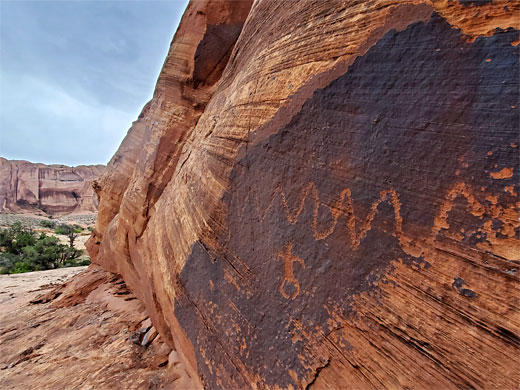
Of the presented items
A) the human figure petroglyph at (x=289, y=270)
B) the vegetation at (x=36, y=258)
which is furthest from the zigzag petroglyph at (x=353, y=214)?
the vegetation at (x=36, y=258)

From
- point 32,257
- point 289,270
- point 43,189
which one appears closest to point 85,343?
point 289,270

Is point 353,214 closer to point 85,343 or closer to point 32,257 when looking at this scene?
point 85,343

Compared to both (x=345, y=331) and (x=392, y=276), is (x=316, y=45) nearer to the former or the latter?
(x=392, y=276)

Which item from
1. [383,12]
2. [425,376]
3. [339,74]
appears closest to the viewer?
[425,376]

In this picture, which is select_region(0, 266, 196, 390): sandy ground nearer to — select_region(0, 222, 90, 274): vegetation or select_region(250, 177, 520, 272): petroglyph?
select_region(250, 177, 520, 272): petroglyph

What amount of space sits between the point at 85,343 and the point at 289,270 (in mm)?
3862

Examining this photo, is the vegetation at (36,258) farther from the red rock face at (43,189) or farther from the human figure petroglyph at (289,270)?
the red rock face at (43,189)

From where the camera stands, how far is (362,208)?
5.57 feet

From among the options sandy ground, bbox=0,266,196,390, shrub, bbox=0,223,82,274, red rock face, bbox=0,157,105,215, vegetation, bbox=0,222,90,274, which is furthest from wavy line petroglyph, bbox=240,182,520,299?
red rock face, bbox=0,157,105,215

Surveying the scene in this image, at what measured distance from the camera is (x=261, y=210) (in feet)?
7.57

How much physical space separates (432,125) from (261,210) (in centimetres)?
137

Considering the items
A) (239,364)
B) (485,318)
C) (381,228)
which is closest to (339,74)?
(381,228)

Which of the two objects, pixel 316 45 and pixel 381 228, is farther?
pixel 316 45

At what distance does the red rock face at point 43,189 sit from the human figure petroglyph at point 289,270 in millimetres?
42801
